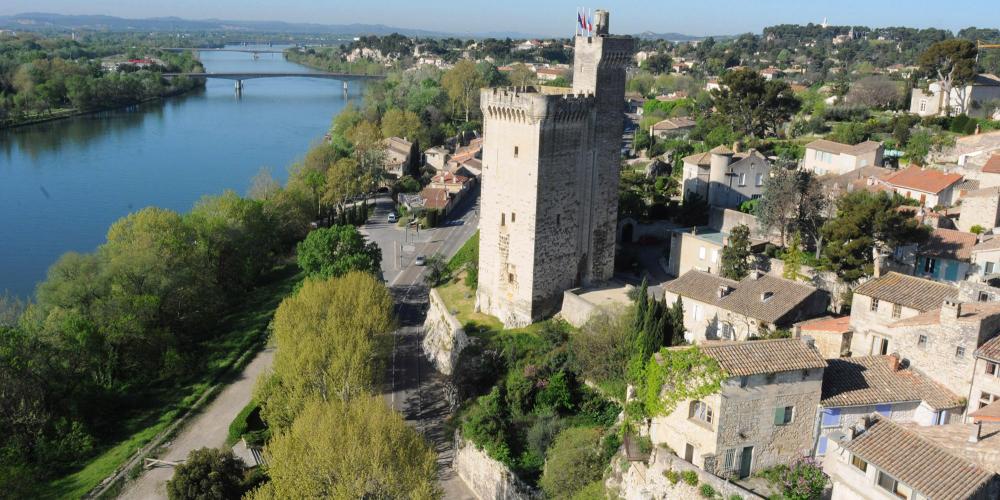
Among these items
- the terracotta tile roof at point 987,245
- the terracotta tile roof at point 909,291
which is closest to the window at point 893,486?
the terracotta tile roof at point 909,291

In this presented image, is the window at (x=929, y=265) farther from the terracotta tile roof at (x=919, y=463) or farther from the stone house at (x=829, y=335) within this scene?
the terracotta tile roof at (x=919, y=463)

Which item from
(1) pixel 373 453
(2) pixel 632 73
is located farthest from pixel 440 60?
(1) pixel 373 453

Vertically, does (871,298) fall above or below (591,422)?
above

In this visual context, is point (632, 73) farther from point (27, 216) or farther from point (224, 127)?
point (27, 216)

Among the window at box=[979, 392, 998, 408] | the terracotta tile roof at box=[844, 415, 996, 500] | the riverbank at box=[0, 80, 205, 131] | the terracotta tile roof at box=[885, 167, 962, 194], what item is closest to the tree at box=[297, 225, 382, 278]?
the terracotta tile roof at box=[844, 415, 996, 500]

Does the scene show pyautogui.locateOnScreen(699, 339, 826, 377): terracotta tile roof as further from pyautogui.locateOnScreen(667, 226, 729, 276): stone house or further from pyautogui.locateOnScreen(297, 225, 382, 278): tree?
pyautogui.locateOnScreen(297, 225, 382, 278): tree

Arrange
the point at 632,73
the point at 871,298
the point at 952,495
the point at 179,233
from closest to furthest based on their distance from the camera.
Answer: the point at 952,495 → the point at 871,298 → the point at 179,233 → the point at 632,73
